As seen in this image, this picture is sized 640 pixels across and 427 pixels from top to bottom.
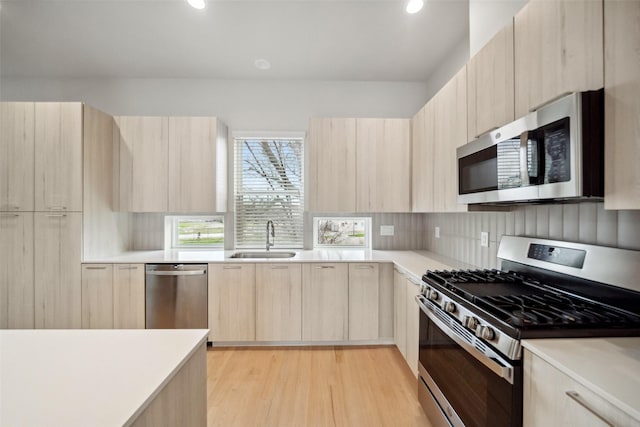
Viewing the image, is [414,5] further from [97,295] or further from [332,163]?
[97,295]

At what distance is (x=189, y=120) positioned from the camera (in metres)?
2.94

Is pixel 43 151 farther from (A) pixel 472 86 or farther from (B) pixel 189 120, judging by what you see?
(A) pixel 472 86

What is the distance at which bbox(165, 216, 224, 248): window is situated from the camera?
133 inches

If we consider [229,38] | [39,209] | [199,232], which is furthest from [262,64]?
[39,209]

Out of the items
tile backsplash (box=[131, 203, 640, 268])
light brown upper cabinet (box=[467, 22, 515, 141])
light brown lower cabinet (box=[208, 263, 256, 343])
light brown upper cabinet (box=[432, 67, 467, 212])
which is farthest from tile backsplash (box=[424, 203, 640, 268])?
light brown lower cabinet (box=[208, 263, 256, 343])

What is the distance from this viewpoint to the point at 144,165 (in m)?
2.92

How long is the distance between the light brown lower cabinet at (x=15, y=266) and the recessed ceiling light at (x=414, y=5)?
3.87 m

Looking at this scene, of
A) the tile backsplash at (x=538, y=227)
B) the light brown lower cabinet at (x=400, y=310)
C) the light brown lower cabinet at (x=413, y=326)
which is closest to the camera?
the tile backsplash at (x=538, y=227)

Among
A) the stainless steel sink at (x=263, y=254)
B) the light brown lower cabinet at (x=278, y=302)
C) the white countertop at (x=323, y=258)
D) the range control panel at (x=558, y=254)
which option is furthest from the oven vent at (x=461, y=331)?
the stainless steel sink at (x=263, y=254)

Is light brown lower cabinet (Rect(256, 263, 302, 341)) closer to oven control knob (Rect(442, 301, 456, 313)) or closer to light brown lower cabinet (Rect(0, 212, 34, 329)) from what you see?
oven control knob (Rect(442, 301, 456, 313))

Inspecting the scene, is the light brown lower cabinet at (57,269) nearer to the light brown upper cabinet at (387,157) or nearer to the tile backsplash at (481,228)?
the tile backsplash at (481,228)

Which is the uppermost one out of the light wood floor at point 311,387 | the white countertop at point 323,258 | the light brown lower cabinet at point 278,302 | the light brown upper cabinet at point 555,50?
the light brown upper cabinet at point 555,50

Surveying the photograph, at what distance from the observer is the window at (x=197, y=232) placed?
3.37 metres

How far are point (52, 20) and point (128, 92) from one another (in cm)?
Answer: 88
